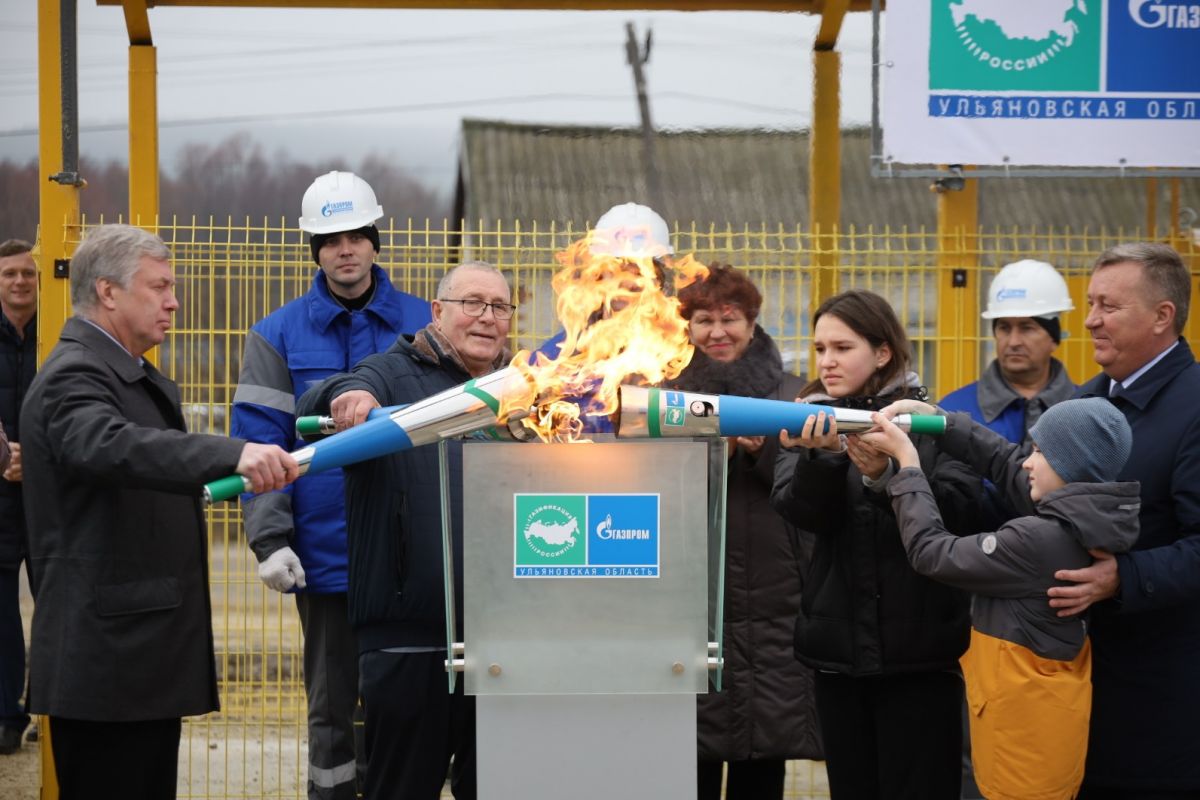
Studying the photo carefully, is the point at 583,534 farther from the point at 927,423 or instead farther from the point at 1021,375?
the point at 1021,375

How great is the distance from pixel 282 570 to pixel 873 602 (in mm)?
1954

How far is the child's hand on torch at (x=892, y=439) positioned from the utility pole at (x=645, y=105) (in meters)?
17.8

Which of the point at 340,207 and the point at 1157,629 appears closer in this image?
the point at 1157,629

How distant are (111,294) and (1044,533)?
2620 mm

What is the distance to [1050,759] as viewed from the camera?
3.73 m

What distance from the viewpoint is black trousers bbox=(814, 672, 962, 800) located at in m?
4.23

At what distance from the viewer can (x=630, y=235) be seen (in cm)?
474

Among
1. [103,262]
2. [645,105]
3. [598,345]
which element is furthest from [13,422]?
[645,105]

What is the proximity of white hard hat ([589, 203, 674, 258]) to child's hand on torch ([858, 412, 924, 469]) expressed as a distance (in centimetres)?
78

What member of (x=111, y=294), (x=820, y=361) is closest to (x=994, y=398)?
(x=820, y=361)

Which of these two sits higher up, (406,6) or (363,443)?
(406,6)

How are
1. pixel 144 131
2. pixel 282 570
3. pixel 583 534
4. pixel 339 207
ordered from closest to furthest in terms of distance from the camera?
1. pixel 583 534
2. pixel 282 570
3. pixel 339 207
4. pixel 144 131

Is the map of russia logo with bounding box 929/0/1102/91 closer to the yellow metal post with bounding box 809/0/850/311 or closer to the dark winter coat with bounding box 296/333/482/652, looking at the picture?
the yellow metal post with bounding box 809/0/850/311

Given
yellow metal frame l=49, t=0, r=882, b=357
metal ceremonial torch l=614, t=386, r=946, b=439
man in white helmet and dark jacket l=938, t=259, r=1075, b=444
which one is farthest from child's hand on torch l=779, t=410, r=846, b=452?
yellow metal frame l=49, t=0, r=882, b=357
